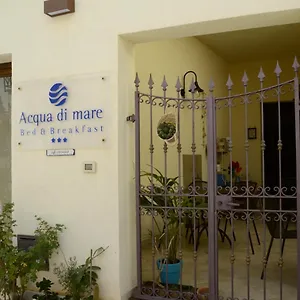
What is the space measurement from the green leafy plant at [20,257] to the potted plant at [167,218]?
2.57ft

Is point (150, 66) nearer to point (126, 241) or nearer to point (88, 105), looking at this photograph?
point (88, 105)

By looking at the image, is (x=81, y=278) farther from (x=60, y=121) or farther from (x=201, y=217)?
(x=201, y=217)

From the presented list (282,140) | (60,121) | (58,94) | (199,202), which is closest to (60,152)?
(60,121)

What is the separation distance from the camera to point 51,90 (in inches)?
126

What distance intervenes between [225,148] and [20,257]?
3.96 metres

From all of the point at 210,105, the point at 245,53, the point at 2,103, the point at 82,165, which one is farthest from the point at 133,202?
the point at 245,53

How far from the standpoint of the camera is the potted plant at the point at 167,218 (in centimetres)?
302

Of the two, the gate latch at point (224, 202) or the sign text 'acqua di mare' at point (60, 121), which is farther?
the sign text 'acqua di mare' at point (60, 121)

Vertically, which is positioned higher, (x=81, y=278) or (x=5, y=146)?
(x=5, y=146)

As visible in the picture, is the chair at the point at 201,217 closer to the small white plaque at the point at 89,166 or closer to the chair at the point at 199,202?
the chair at the point at 199,202

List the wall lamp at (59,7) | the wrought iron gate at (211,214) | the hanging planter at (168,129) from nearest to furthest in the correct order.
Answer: the wrought iron gate at (211,214) → the wall lamp at (59,7) → the hanging planter at (168,129)

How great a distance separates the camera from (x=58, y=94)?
318cm

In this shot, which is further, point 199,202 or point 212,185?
point 199,202

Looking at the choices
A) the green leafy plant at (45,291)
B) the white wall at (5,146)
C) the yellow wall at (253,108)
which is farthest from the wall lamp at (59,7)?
the yellow wall at (253,108)
